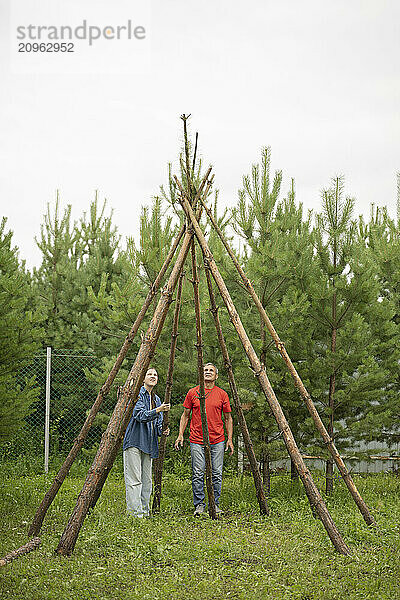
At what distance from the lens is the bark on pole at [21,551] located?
543cm

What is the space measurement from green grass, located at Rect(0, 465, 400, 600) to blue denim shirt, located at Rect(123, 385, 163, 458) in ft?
2.46

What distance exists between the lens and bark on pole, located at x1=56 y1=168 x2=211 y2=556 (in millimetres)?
5586

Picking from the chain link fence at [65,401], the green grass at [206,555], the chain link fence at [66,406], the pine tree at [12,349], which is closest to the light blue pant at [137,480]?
the green grass at [206,555]

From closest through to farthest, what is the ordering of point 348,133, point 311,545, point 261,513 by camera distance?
1. point 311,545
2. point 261,513
3. point 348,133

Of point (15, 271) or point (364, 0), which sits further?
point (15, 271)

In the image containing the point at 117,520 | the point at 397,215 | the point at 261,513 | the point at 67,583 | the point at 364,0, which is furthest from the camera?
the point at 397,215

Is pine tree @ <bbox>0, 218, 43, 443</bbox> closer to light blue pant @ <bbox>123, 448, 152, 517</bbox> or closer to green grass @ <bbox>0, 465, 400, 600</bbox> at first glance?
green grass @ <bbox>0, 465, 400, 600</bbox>

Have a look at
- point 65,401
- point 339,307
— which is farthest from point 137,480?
point 65,401

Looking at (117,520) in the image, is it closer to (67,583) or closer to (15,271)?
(67,583)

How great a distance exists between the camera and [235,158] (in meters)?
9.39

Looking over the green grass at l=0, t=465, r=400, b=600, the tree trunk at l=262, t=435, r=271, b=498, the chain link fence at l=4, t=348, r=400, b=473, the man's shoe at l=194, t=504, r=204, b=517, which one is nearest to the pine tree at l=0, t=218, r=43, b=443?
the green grass at l=0, t=465, r=400, b=600

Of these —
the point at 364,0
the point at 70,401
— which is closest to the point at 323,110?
the point at 364,0

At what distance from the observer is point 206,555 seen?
5613 mm

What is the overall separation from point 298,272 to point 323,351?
108 centimetres
